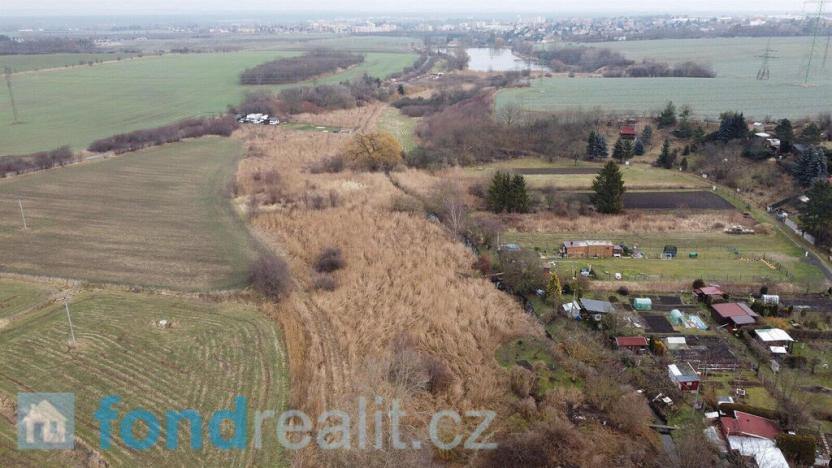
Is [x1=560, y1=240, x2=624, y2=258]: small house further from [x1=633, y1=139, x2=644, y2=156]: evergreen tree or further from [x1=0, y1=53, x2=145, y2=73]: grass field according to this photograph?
[x1=0, y1=53, x2=145, y2=73]: grass field

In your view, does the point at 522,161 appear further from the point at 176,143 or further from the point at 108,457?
the point at 108,457

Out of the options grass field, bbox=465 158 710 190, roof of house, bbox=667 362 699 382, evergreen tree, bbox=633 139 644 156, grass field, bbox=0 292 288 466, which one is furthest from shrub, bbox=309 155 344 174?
roof of house, bbox=667 362 699 382

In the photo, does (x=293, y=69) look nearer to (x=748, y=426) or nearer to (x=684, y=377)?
(x=684, y=377)

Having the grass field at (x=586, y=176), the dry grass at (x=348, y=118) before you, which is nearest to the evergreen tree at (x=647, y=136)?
the grass field at (x=586, y=176)

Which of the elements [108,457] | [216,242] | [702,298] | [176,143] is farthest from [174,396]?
[176,143]

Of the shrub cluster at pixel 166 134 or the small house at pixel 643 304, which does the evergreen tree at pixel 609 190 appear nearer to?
the small house at pixel 643 304

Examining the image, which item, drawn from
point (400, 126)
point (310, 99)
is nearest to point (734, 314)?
point (400, 126)
